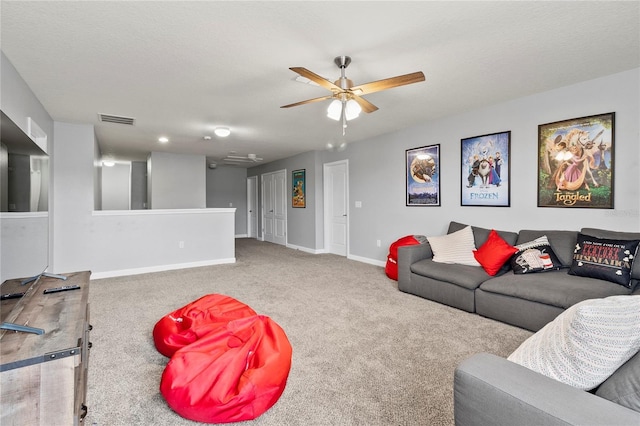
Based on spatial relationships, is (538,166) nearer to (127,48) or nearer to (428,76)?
(428,76)

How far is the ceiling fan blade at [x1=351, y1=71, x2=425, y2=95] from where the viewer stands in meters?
2.20

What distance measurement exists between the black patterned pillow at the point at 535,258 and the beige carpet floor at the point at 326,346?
2.13 feet

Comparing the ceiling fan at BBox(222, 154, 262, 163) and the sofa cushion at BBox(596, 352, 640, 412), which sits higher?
the ceiling fan at BBox(222, 154, 262, 163)

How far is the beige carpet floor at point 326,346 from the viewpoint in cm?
→ 171

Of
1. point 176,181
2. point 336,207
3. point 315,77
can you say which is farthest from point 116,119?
point 336,207

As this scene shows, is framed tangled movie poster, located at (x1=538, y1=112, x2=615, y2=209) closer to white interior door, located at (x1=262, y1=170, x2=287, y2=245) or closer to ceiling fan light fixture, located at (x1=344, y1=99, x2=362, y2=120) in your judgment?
ceiling fan light fixture, located at (x1=344, y1=99, x2=362, y2=120)

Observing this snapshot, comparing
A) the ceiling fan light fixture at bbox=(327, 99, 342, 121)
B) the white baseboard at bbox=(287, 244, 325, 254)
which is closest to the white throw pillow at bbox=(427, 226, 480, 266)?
the ceiling fan light fixture at bbox=(327, 99, 342, 121)

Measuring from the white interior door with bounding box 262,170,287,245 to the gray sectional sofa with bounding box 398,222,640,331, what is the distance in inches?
185

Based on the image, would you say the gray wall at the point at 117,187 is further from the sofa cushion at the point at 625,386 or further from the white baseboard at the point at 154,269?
the sofa cushion at the point at 625,386

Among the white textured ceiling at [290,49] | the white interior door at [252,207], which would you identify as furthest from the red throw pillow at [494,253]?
the white interior door at [252,207]

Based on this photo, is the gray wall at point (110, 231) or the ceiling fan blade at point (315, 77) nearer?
the ceiling fan blade at point (315, 77)

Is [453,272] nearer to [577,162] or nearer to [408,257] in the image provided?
[408,257]

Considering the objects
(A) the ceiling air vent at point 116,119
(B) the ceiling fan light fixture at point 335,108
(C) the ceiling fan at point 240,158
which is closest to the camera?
(B) the ceiling fan light fixture at point 335,108

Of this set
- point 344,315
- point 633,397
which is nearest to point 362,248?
point 344,315
